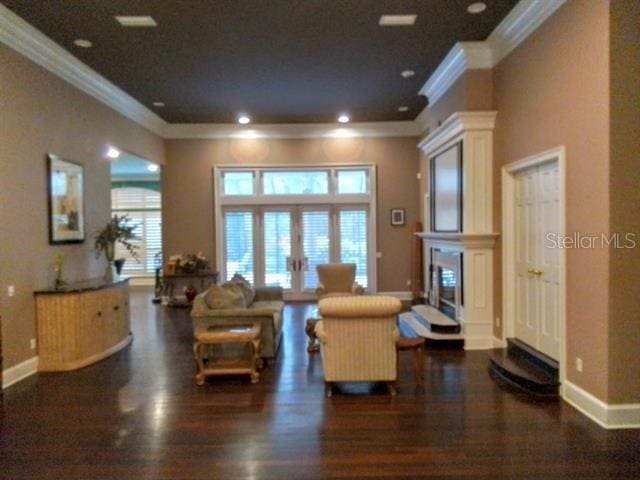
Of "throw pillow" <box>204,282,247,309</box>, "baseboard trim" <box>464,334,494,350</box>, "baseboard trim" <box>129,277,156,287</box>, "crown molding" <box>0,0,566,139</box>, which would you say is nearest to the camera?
"crown molding" <box>0,0,566,139</box>

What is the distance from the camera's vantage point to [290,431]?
139 inches

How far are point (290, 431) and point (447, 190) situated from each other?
4.34m

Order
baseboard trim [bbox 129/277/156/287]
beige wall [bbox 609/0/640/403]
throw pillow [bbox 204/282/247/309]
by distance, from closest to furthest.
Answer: beige wall [bbox 609/0/640/403] < throw pillow [bbox 204/282/247/309] < baseboard trim [bbox 129/277/156/287]

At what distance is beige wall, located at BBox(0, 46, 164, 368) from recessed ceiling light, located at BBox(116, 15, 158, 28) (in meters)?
1.22

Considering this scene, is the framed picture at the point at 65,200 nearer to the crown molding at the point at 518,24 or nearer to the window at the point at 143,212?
the crown molding at the point at 518,24

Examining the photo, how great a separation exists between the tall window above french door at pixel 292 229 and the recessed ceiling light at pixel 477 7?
206 inches

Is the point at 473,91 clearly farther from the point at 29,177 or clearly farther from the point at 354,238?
the point at 29,177

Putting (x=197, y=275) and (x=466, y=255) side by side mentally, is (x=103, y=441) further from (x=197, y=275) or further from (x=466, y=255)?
(x=197, y=275)

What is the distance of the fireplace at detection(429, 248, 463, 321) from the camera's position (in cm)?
613

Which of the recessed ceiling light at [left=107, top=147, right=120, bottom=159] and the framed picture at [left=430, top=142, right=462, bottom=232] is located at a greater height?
the recessed ceiling light at [left=107, top=147, right=120, bottom=159]

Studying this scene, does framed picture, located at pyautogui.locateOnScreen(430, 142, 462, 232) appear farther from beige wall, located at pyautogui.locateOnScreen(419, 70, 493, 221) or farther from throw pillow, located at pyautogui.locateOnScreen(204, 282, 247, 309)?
throw pillow, located at pyautogui.locateOnScreen(204, 282, 247, 309)

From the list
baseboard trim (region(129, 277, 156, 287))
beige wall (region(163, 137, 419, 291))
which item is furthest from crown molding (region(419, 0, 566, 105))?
baseboard trim (region(129, 277, 156, 287))

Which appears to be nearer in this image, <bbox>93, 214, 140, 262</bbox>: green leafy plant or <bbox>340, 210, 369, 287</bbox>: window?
<bbox>93, 214, 140, 262</bbox>: green leafy plant

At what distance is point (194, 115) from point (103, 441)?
6754mm
